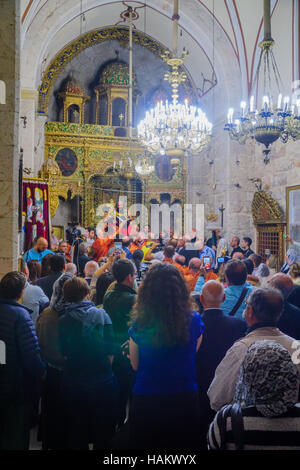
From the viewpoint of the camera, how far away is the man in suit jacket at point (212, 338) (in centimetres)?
266

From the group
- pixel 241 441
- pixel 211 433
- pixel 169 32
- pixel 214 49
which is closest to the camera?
pixel 241 441

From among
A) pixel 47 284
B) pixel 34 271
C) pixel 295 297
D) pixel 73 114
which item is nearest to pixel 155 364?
pixel 295 297

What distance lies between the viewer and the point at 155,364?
2092 mm

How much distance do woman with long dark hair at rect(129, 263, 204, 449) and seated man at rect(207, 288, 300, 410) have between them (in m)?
0.14

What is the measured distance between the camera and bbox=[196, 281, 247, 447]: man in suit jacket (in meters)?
2.66

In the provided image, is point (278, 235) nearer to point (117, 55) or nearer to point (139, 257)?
point (139, 257)

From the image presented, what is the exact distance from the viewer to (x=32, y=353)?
250 centimetres

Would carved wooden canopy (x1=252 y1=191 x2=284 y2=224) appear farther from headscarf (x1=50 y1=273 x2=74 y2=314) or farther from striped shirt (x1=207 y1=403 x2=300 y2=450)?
striped shirt (x1=207 y1=403 x2=300 y2=450)

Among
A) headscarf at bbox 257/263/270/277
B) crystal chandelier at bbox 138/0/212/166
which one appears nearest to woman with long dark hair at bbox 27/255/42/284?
headscarf at bbox 257/263/270/277

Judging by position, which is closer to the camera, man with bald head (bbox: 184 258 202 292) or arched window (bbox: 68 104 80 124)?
man with bald head (bbox: 184 258 202 292)

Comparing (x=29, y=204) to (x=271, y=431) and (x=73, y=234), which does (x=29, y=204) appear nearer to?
(x=73, y=234)

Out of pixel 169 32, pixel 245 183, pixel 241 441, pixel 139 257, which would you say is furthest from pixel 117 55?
pixel 241 441

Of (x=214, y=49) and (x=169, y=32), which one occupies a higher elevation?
(x=169, y=32)

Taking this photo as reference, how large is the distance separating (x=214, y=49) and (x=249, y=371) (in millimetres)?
12779
